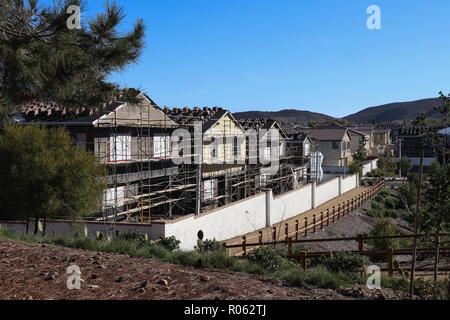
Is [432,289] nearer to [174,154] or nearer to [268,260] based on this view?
[268,260]

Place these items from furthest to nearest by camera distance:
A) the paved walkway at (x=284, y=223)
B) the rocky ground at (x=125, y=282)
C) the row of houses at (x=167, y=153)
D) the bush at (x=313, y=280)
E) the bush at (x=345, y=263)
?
the row of houses at (x=167, y=153) → the paved walkway at (x=284, y=223) → the bush at (x=345, y=263) → the bush at (x=313, y=280) → the rocky ground at (x=125, y=282)

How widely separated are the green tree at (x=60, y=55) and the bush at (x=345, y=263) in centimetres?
689

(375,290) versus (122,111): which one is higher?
(122,111)

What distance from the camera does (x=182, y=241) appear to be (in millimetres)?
17469

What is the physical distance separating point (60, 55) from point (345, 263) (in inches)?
347

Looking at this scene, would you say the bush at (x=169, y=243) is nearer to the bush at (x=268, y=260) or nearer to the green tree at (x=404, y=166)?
the bush at (x=268, y=260)

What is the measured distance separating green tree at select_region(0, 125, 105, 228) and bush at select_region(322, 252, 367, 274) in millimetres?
8371

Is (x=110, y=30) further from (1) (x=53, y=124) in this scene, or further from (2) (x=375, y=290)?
(1) (x=53, y=124)

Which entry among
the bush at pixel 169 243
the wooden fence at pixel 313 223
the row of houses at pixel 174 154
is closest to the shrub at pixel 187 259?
the row of houses at pixel 174 154

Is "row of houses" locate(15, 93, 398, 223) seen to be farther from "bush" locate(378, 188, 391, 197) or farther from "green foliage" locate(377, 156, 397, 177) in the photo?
"green foliage" locate(377, 156, 397, 177)

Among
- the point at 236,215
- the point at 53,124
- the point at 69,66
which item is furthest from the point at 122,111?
the point at 69,66

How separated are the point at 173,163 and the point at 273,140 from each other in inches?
566

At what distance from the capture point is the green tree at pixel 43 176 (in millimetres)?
14414
